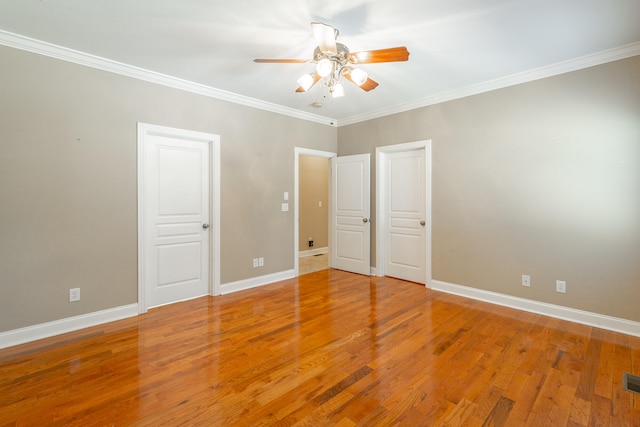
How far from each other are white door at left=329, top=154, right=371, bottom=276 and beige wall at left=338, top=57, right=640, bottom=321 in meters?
1.14

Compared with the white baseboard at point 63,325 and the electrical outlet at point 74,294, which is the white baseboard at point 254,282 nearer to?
the white baseboard at point 63,325

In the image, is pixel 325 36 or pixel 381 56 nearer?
pixel 325 36

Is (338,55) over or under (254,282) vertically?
over

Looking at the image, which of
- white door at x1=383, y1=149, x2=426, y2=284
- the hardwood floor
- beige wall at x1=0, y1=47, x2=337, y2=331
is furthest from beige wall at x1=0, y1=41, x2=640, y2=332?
the hardwood floor

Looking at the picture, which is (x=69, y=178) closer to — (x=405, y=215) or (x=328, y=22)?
(x=328, y=22)

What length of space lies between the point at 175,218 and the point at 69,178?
1109mm

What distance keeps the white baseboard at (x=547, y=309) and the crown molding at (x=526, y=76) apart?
2.50m

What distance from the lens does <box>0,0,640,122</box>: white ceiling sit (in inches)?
87.9

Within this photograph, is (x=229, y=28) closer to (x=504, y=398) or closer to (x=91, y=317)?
(x=91, y=317)

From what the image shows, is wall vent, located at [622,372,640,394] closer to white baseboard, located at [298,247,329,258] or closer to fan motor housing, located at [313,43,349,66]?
fan motor housing, located at [313,43,349,66]

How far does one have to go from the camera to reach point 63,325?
2.90m

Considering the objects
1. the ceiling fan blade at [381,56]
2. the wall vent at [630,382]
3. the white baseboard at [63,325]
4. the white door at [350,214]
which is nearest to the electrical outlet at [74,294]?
the white baseboard at [63,325]

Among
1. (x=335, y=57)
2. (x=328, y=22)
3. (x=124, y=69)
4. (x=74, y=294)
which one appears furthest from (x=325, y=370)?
(x=124, y=69)

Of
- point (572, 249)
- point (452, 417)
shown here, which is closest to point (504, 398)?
point (452, 417)
